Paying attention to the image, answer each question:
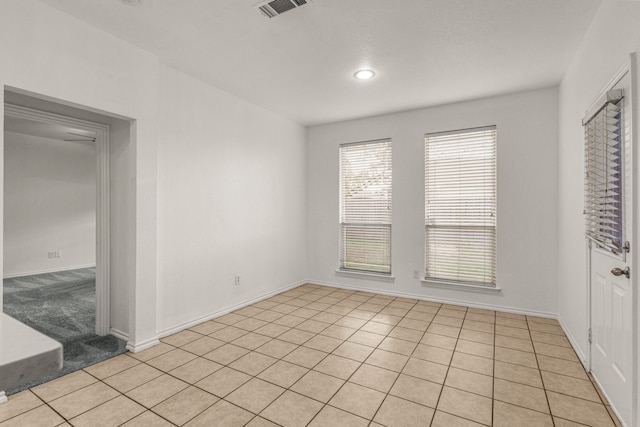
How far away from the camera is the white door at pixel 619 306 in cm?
189

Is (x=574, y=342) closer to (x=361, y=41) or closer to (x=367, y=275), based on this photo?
(x=367, y=275)

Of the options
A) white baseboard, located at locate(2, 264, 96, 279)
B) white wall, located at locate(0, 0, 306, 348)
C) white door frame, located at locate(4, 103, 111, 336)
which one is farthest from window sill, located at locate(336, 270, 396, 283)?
white baseboard, located at locate(2, 264, 96, 279)

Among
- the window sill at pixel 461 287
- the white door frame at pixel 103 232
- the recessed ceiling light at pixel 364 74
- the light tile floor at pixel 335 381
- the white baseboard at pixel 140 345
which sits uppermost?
the recessed ceiling light at pixel 364 74

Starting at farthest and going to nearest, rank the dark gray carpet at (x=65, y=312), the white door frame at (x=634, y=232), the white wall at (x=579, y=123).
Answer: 1. the dark gray carpet at (x=65, y=312)
2. the white wall at (x=579, y=123)
3. the white door frame at (x=634, y=232)

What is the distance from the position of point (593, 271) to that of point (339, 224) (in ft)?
11.3

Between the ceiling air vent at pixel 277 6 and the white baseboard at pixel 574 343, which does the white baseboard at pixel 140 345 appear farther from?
the white baseboard at pixel 574 343

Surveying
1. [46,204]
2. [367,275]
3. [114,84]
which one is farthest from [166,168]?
[46,204]

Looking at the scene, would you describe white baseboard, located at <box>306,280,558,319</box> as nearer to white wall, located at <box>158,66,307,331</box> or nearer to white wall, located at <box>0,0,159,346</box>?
white wall, located at <box>158,66,307,331</box>

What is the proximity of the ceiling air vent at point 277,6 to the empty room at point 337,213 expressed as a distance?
0.07 ft

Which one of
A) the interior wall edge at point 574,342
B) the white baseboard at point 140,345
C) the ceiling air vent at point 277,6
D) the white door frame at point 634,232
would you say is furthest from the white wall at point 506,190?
the white baseboard at point 140,345

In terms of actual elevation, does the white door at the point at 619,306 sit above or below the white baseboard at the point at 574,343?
above

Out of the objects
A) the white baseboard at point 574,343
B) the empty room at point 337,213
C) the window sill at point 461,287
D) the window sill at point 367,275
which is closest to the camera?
the empty room at point 337,213

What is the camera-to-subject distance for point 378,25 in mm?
2625

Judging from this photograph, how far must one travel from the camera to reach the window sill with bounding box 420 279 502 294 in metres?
4.26
